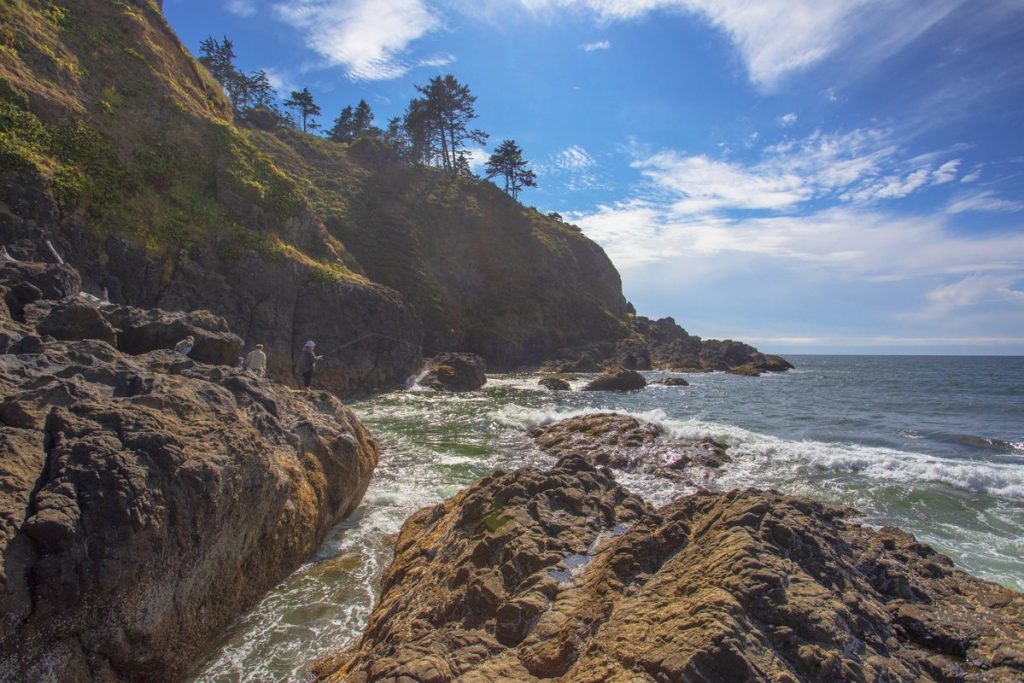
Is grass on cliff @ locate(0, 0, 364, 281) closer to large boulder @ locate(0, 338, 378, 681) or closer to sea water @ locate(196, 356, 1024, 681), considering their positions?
sea water @ locate(196, 356, 1024, 681)

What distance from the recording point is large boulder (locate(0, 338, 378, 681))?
13.5 ft

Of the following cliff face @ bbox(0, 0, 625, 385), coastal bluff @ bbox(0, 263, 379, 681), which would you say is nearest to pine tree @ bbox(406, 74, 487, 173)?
cliff face @ bbox(0, 0, 625, 385)

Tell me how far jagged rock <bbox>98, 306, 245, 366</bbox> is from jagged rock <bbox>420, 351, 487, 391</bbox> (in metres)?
19.8

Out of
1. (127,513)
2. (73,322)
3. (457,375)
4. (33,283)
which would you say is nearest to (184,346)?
(73,322)

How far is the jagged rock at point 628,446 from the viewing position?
14820mm

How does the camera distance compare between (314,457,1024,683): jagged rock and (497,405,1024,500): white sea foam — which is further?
(497,405,1024,500): white sea foam

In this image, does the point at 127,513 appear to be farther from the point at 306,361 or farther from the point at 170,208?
the point at 170,208

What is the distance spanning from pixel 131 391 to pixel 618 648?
690 centimetres

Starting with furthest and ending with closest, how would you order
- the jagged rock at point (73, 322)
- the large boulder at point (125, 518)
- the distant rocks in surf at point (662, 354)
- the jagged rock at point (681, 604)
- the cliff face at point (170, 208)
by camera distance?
the distant rocks in surf at point (662, 354) < the cliff face at point (170, 208) < the jagged rock at point (73, 322) < the large boulder at point (125, 518) < the jagged rock at point (681, 604)

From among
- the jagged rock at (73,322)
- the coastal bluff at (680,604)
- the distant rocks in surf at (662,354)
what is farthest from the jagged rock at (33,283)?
the distant rocks in surf at (662,354)

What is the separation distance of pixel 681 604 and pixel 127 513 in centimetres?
496

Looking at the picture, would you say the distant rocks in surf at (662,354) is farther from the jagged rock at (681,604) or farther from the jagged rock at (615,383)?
the jagged rock at (681,604)

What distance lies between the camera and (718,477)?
45.6 ft

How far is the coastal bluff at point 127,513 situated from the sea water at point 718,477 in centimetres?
68
